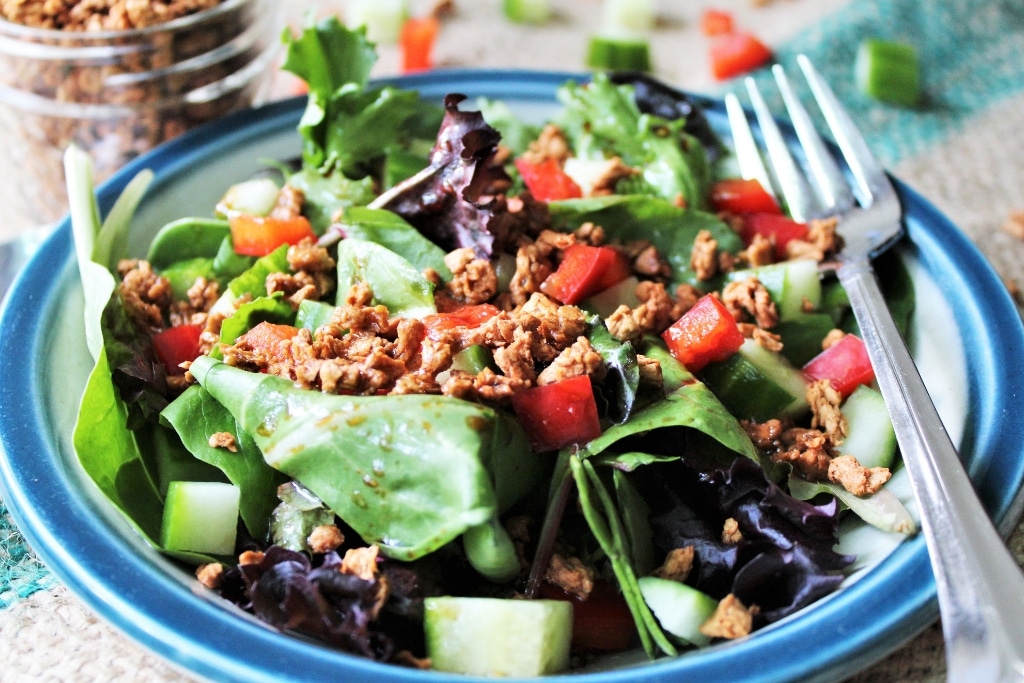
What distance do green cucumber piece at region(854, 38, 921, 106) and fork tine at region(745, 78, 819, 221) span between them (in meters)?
1.20

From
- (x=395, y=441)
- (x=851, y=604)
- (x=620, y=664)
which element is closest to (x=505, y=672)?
(x=620, y=664)

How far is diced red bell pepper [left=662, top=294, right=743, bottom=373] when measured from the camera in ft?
9.25

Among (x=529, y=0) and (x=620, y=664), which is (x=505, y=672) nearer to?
(x=620, y=664)

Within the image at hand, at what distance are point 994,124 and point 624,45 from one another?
1797mm

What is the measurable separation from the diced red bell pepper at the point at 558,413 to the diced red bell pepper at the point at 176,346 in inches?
43.2

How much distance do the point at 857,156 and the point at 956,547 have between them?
191 centimetres

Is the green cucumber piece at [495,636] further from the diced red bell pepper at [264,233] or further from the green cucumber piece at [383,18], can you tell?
the green cucumber piece at [383,18]

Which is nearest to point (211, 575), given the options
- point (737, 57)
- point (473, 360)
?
point (473, 360)

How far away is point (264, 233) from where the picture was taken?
317 centimetres

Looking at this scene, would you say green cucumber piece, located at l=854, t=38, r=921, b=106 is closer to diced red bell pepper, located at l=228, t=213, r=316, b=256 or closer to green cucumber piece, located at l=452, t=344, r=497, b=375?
diced red bell pepper, located at l=228, t=213, r=316, b=256

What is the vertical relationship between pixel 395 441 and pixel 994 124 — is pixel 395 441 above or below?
above

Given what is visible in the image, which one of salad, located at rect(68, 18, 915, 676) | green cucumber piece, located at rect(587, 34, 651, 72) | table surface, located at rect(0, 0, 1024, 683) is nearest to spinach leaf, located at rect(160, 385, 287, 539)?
salad, located at rect(68, 18, 915, 676)

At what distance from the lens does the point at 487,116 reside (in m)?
3.90

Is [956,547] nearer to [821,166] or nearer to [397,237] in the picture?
[397,237]
